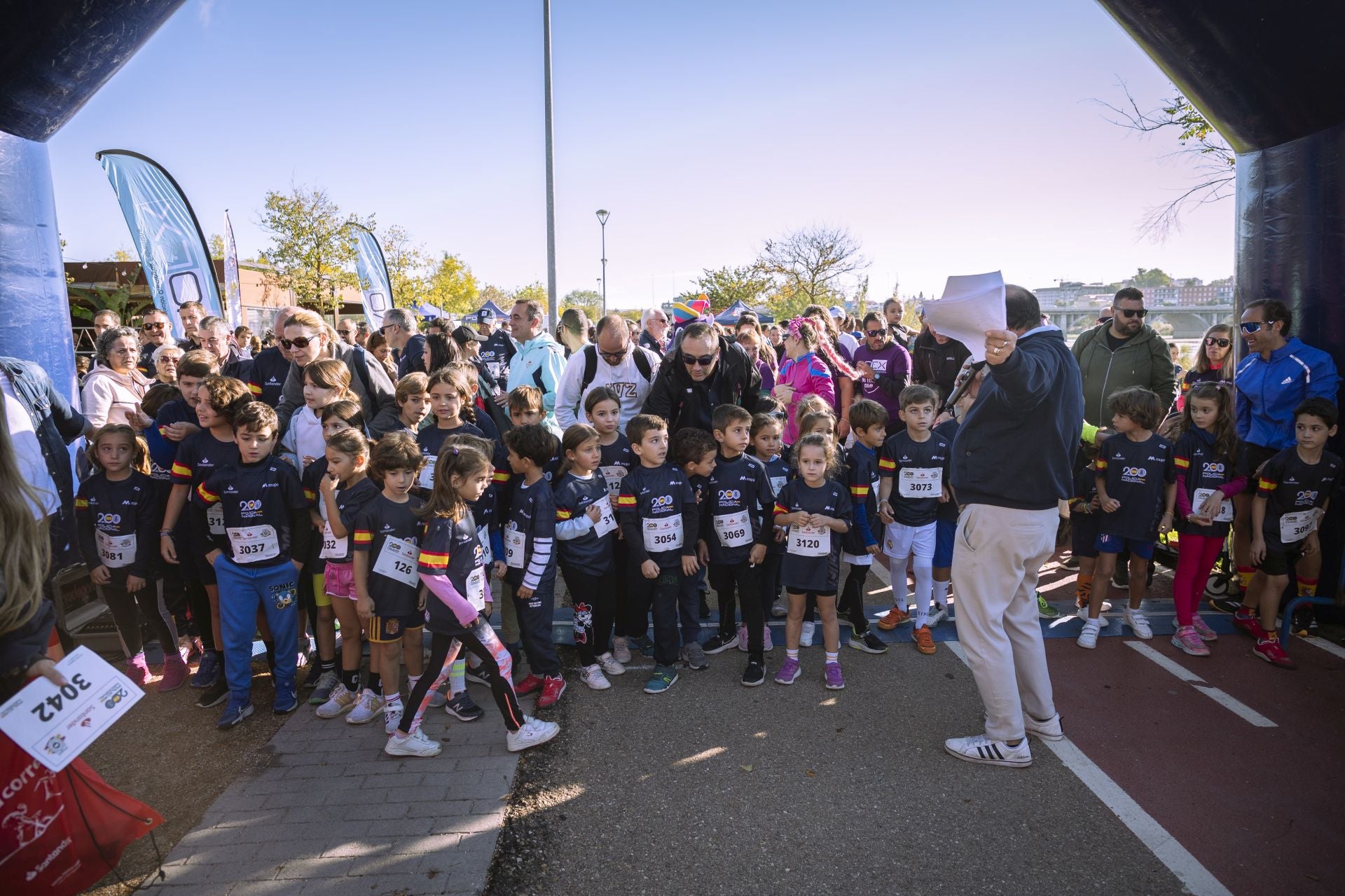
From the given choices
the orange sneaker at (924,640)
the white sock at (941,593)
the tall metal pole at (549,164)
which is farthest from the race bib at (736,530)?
the tall metal pole at (549,164)

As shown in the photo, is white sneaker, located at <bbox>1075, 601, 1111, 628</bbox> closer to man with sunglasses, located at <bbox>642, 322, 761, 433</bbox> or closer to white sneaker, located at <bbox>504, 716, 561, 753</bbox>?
man with sunglasses, located at <bbox>642, 322, 761, 433</bbox>

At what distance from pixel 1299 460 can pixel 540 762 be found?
4884 millimetres

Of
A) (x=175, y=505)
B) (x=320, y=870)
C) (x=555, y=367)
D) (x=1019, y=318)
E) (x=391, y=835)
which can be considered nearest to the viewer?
(x=320, y=870)

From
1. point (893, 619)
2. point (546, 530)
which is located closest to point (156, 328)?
point (546, 530)

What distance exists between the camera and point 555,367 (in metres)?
6.16

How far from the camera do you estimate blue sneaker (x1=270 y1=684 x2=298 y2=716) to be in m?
3.99

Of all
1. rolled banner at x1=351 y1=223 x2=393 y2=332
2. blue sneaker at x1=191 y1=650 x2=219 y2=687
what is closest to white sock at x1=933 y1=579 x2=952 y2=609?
blue sneaker at x1=191 y1=650 x2=219 y2=687

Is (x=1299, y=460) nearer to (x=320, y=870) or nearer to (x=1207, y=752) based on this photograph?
(x=1207, y=752)

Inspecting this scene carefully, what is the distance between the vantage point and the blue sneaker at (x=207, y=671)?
4277 millimetres

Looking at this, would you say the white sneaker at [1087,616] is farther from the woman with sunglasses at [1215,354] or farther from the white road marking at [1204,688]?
the woman with sunglasses at [1215,354]

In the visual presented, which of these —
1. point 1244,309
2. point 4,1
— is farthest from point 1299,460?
point 4,1

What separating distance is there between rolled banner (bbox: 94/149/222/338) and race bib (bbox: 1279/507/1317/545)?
34.3 feet

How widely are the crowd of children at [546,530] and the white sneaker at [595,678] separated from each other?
14mm

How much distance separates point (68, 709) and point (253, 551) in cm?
181
